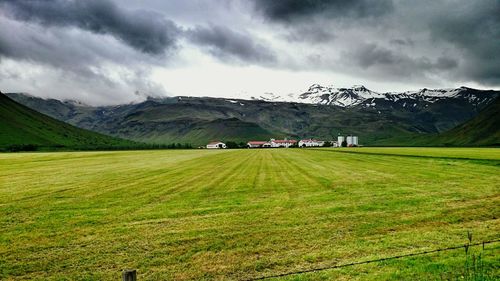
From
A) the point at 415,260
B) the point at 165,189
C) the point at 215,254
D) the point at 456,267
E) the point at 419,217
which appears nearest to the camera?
the point at 456,267

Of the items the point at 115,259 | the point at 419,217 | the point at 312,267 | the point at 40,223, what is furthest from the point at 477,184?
the point at 40,223

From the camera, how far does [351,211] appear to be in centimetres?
1962

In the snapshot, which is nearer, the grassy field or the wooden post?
the wooden post

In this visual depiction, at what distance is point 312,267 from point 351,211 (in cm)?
887

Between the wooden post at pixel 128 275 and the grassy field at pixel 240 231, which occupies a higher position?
the wooden post at pixel 128 275

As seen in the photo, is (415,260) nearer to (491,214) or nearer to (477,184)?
(491,214)

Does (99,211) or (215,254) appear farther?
(99,211)

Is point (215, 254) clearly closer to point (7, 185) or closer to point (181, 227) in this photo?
point (181, 227)

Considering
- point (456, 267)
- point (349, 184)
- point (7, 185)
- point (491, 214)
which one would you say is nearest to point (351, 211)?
point (491, 214)

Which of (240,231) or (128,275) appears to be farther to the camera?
(240,231)

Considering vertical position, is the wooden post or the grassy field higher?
the wooden post

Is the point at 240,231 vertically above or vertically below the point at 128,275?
below

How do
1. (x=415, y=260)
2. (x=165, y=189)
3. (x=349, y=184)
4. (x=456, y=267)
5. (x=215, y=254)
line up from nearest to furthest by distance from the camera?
1. (x=456, y=267)
2. (x=415, y=260)
3. (x=215, y=254)
4. (x=165, y=189)
5. (x=349, y=184)

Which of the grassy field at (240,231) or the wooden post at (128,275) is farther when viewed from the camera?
the grassy field at (240,231)
